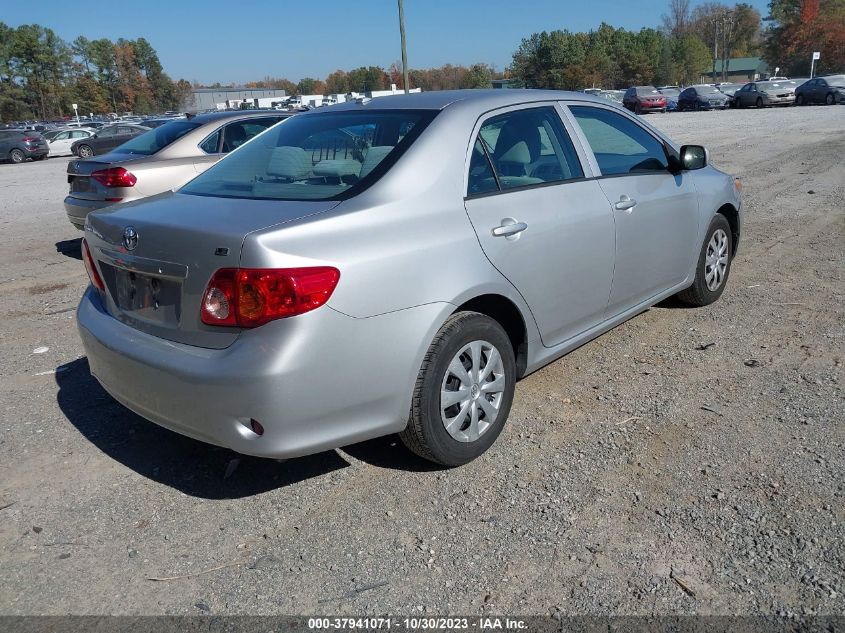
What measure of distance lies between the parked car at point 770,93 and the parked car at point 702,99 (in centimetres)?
137

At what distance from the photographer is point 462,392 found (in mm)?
3287

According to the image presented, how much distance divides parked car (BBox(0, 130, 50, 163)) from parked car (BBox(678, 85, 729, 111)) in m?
35.9

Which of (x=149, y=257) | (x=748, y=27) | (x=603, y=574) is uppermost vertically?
(x=748, y=27)

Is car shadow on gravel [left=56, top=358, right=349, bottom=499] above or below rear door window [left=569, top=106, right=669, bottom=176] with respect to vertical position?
below

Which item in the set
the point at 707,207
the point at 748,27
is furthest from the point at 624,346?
the point at 748,27

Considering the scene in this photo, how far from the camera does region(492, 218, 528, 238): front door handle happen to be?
339 centimetres

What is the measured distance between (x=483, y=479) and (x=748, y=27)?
5531 inches

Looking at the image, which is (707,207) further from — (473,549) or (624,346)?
(473,549)

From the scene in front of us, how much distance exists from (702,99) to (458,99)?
4447cm

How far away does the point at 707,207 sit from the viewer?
5137 mm

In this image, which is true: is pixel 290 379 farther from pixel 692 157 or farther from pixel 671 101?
pixel 671 101

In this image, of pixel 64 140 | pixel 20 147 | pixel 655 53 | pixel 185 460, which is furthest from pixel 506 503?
pixel 655 53

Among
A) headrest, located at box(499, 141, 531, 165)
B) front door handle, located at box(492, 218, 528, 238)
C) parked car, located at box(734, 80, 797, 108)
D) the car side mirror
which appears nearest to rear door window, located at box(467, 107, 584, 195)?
headrest, located at box(499, 141, 531, 165)

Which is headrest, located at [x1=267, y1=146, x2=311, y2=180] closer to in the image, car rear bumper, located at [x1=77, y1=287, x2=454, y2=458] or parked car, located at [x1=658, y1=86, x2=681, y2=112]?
car rear bumper, located at [x1=77, y1=287, x2=454, y2=458]
